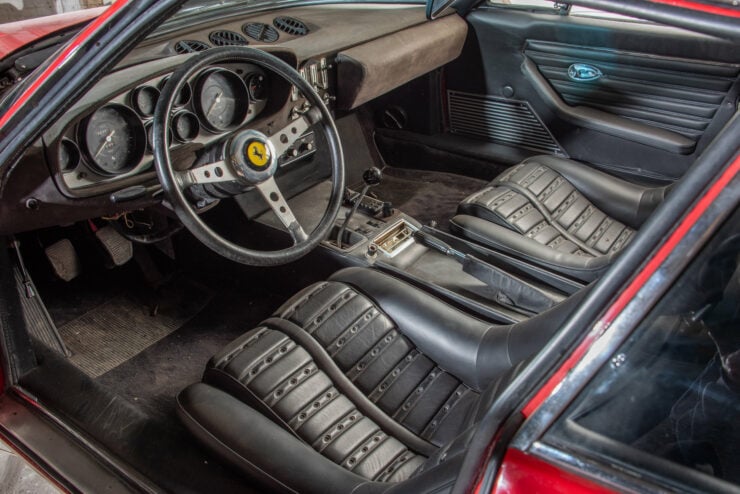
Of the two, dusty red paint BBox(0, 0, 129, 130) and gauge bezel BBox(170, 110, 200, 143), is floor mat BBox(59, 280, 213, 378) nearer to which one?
gauge bezel BBox(170, 110, 200, 143)

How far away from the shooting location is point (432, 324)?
1.69 metres

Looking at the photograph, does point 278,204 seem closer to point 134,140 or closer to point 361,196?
point 134,140

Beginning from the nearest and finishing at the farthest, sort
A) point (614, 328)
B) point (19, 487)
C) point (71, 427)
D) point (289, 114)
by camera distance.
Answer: point (614, 328) → point (71, 427) → point (19, 487) → point (289, 114)

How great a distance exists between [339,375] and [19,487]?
1.15m

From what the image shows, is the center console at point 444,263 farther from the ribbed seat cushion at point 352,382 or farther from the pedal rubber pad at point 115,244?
the pedal rubber pad at point 115,244

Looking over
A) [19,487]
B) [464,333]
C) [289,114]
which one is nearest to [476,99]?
[289,114]

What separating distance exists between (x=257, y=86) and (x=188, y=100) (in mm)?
281

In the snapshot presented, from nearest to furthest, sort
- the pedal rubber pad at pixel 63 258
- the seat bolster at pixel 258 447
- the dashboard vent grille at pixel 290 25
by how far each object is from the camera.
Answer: the seat bolster at pixel 258 447, the pedal rubber pad at pixel 63 258, the dashboard vent grille at pixel 290 25

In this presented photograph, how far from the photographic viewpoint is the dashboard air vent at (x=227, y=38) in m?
2.35

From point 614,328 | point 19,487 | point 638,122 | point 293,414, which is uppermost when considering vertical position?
point 614,328

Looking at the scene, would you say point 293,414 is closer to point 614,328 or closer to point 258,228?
point 614,328

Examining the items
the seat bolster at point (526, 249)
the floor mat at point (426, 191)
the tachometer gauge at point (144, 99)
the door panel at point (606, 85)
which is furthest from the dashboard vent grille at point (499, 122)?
the tachometer gauge at point (144, 99)

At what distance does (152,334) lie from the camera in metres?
2.47

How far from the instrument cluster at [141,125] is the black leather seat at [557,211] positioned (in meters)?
0.99
